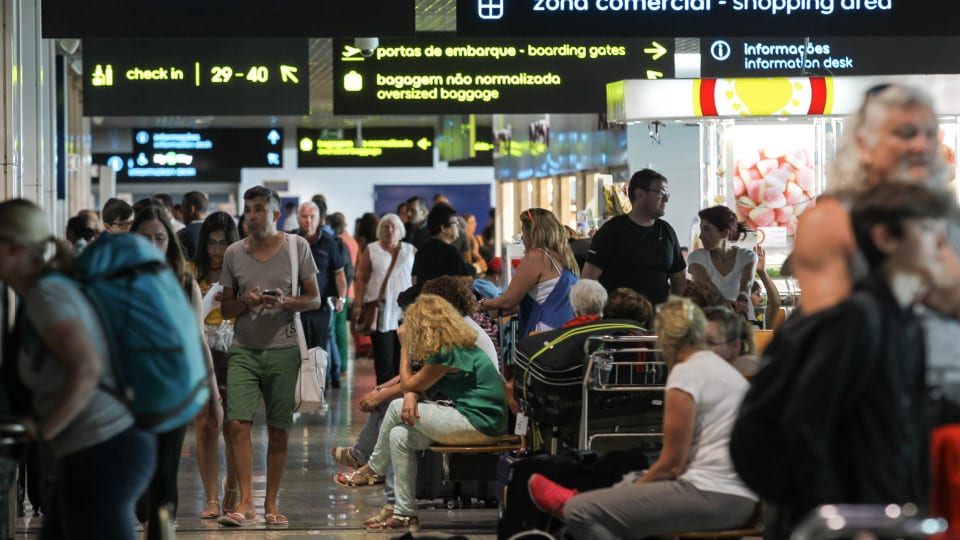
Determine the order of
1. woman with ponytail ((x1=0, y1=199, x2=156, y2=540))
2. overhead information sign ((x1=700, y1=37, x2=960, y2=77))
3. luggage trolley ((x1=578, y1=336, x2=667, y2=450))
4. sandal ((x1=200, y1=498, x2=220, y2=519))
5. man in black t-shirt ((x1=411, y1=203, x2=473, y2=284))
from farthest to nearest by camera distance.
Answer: overhead information sign ((x1=700, y1=37, x2=960, y2=77)) → man in black t-shirt ((x1=411, y1=203, x2=473, y2=284)) → sandal ((x1=200, y1=498, x2=220, y2=519)) → luggage trolley ((x1=578, y1=336, x2=667, y2=450)) → woman with ponytail ((x1=0, y1=199, x2=156, y2=540))

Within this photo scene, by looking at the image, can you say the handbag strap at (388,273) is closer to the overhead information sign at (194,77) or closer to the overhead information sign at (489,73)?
the overhead information sign at (489,73)

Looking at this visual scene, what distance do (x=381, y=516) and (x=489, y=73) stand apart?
524 centimetres

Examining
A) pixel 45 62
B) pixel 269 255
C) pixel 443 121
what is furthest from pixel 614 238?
pixel 443 121

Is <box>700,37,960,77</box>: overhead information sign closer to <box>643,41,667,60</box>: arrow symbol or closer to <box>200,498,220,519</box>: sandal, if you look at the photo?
<box>643,41,667,60</box>: arrow symbol

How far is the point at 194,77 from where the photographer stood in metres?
12.0

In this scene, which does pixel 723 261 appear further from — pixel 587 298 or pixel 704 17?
pixel 587 298

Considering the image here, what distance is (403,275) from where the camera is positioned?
41.6 feet

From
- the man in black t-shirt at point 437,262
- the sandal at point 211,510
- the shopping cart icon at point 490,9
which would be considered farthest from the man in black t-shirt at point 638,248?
the man in black t-shirt at point 437,262

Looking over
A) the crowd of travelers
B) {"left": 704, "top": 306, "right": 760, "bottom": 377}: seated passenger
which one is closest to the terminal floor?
the crowd of travelers

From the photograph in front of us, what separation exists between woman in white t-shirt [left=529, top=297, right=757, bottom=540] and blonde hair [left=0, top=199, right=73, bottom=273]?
1.97 meters

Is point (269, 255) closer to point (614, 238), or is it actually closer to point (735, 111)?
point (614, 238)

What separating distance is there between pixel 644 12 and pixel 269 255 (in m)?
2.24

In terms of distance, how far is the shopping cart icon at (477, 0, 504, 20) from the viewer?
7605 mm

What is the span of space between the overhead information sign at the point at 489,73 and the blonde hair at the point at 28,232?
749 centimetres
